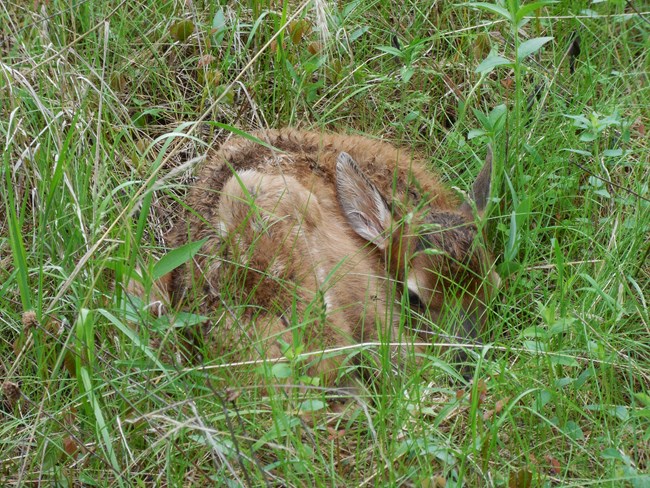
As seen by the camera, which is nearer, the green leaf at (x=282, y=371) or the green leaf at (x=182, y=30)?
the green leaf at (x=282, y=371)

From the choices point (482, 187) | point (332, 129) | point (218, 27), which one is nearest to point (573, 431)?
point (482, 187)

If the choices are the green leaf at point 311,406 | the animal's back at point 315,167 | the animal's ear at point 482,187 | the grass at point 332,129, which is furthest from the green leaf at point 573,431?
the animal's ear at point 482,187

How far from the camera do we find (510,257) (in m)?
4.25

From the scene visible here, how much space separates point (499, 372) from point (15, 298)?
1.89 metres

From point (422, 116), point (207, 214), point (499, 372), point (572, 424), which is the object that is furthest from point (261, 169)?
point (572, 424)

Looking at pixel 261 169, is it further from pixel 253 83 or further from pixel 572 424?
pixel 572 424

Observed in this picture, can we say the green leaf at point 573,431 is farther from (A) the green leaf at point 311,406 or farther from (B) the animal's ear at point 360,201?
(B) the animal's ear at point 360,201

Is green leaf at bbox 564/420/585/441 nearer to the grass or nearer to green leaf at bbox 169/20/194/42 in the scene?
the grass

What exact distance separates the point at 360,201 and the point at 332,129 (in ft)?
3.52

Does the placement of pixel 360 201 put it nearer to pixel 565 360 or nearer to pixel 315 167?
pixel 315 167

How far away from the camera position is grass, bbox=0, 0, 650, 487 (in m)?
3.05

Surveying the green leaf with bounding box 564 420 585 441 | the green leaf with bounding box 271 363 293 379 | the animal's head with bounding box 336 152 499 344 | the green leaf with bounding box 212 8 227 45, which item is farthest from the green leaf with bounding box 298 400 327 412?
the green leaf with bounding box 212 8 227 45

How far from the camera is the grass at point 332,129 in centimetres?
305

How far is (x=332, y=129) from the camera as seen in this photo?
557 cm
